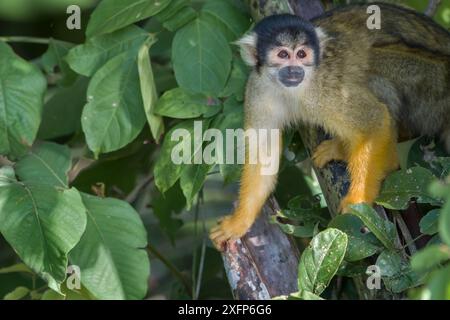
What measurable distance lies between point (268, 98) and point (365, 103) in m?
0.53

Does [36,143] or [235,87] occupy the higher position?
Answer: [235,87]

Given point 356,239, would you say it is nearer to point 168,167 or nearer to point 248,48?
point 168,167

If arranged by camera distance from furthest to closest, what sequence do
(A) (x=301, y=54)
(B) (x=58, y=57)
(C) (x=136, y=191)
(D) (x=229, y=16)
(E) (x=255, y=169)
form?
1. (C) (x=136, y=191)
2. (B) (x=58, y=57)
3. (D) (x=229, y=16)
4. (E) (x=255, y=169)
5. (A) (x=301, y=54)

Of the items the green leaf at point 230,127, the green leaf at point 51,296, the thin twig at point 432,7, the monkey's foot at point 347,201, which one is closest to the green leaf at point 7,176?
the green leaf at point 51,296

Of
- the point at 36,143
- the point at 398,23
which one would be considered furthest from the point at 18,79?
the point at 398,23

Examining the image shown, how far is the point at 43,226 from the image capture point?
3.78 metres

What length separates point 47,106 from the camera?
205 inches

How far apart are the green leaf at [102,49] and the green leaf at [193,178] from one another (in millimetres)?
807

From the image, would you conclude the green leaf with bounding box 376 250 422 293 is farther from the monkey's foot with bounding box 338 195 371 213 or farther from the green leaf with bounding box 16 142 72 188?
the green leaf with bounding box 16 142 72 188

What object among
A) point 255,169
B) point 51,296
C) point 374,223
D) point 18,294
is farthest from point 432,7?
point 18,294

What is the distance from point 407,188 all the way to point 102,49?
78.8 inches

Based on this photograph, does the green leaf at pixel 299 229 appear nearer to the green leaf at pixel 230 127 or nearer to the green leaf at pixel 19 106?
the green leaf at pixel 230 127

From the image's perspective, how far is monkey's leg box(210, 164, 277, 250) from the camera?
443cm
